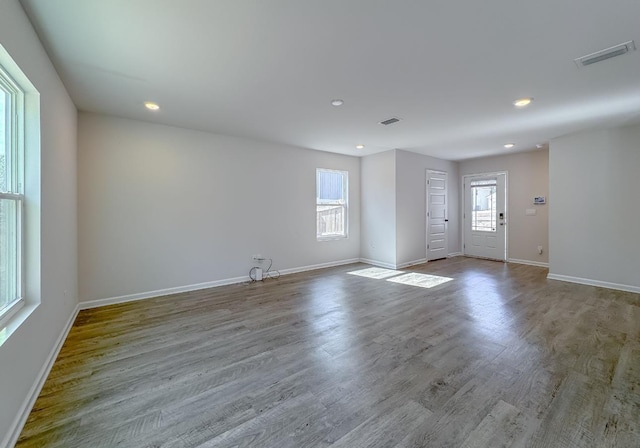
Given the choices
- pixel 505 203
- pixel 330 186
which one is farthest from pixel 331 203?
pixel 505 203

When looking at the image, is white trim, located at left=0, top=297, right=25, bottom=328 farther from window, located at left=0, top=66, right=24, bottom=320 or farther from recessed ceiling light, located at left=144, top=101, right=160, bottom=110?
recessed ceiling light, located at left=144, top=101, right=160, bottom=110

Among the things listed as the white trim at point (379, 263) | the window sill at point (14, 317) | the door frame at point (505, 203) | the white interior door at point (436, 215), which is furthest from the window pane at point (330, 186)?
the window sill at point (14, 317)

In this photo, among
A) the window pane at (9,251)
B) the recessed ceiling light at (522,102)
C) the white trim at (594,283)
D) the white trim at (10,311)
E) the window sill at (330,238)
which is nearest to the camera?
the white trim at (10,311)

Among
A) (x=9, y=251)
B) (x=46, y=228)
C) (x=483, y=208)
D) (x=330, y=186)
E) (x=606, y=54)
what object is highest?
(x=606, y=54)

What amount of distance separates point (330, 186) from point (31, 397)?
5.48 meters

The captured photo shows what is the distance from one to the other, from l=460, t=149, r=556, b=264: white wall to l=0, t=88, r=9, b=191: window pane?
818 cm

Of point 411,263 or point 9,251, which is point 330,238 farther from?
point 9,251

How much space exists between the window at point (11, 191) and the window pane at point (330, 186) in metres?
4.70

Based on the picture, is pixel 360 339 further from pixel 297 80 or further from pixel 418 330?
pixel 297 80

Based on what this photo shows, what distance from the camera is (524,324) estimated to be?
3.10 metres

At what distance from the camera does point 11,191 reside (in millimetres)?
2010

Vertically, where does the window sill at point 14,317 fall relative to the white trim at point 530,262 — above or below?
above

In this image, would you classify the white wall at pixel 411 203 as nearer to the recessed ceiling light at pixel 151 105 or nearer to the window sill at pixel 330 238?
the window sill at pixel 330 238

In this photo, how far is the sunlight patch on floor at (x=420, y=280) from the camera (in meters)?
4.81
